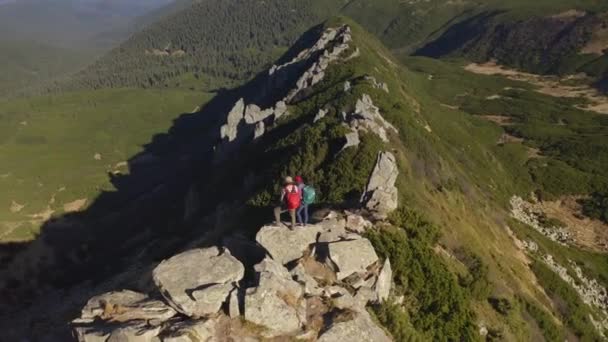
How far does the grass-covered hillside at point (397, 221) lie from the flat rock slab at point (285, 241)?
547 cm

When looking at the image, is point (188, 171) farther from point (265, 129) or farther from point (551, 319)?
point (551, 319)

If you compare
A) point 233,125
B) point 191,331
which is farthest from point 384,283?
point 233,125

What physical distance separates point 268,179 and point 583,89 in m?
175

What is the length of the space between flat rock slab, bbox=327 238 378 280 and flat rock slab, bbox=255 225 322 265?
65.0 inches

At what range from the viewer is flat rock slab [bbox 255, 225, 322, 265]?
28453 mm

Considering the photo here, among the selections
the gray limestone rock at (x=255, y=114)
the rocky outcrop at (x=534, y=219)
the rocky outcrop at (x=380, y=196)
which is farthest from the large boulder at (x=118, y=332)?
the rocky outcrop at (x=534, y=219)

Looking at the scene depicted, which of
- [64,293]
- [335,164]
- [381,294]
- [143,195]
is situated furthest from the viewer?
[143,195]

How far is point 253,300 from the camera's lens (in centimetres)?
2369

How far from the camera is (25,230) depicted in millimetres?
107062

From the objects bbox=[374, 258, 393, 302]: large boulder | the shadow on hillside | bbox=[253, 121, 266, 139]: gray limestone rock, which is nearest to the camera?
bbox=[374, 258, 393, 302]: large boulder

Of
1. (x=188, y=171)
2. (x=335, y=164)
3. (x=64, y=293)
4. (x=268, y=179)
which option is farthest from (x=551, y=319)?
(x=188, y=171)

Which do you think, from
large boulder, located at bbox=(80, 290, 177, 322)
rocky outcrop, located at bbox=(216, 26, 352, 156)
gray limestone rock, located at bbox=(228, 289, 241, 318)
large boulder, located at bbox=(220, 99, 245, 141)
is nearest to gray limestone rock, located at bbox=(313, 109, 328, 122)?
rocky outcrop, located at bbox=(216, 26, 352, 156)

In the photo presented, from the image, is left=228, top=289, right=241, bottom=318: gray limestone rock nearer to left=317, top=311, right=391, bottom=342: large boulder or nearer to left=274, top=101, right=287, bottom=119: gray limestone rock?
left=317, top=311, right=391, bottom=342: large boulder

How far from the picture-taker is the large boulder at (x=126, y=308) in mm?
24125
